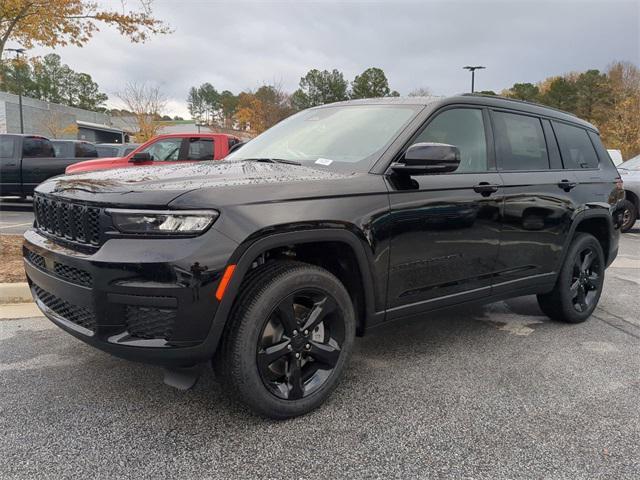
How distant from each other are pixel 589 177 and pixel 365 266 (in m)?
2.73

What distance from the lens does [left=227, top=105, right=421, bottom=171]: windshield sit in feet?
10.1

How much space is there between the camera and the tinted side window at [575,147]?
4242mm

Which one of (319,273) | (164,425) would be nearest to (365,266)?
(319,273)

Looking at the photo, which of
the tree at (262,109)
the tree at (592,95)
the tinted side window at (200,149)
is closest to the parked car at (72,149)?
the tinted side window at (200,149)

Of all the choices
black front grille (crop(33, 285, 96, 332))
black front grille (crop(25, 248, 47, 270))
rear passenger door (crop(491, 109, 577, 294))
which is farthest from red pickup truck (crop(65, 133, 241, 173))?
black front grille (crop(33, 285, 96, 332))

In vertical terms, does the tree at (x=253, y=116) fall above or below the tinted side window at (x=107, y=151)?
above

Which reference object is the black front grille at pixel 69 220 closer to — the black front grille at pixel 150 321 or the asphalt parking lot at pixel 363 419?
the black front grille at pixel 150 321

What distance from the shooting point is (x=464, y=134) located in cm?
346

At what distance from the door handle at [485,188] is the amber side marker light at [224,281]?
5.97 feet

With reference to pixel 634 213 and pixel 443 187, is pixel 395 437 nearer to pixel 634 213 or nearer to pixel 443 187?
pixel 443 187

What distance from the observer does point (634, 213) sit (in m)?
10.8

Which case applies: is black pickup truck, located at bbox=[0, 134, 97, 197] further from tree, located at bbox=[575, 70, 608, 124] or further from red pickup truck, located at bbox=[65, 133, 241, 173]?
tree, located at bbox=[575, 70, 608, 124]

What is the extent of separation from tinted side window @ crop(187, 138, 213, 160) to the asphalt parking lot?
657cm

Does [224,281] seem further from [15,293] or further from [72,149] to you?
[72,149]
